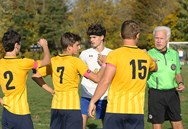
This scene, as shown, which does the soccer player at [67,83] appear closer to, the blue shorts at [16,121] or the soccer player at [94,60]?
the blue shorts at [16,121]

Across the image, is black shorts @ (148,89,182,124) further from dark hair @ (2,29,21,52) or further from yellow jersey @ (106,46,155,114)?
dark hair @ (2,29,21,52)

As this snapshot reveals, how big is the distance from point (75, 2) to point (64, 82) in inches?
2278

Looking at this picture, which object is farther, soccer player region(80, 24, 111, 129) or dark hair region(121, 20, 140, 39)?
soccer player region(80, 24, 111, 129)

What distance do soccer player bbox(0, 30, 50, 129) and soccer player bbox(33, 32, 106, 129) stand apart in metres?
0.38

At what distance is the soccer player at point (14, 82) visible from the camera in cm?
626

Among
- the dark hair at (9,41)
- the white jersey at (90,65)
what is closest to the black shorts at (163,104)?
the white jersey at (90,65)

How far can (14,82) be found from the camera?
627 cm

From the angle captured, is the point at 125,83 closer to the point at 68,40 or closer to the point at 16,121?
the point at 68,40

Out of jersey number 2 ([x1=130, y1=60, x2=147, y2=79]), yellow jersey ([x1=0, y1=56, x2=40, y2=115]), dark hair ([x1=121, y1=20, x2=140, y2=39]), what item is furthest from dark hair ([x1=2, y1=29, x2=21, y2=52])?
jersey number 2 ([x1=130, y1=60, x2=147, y2=79])

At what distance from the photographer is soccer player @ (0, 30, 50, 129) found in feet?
20.5

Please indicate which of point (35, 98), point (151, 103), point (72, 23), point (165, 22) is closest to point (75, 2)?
point (72, 23)

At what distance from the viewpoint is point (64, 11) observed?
60156 millimetres

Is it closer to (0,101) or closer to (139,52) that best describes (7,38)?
(0,101)

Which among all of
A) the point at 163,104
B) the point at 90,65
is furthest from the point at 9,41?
the point at 163,104
